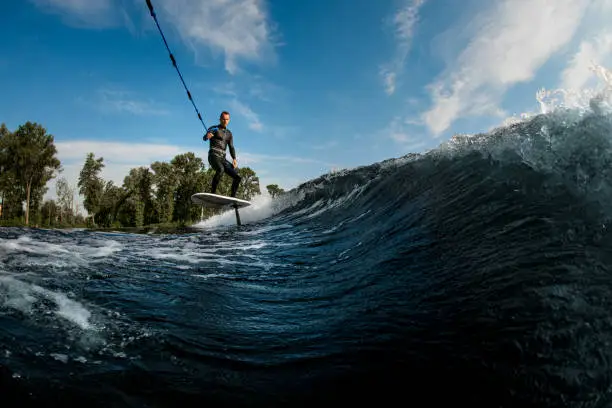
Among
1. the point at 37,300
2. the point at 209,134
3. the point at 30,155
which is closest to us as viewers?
the point at 37,300

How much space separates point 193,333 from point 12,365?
92 cm

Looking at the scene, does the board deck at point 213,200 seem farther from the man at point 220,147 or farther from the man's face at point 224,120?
the man's face at point 224,120

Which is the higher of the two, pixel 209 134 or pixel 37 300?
pixel 209 134

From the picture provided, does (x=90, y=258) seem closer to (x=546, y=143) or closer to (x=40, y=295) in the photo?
(x=40, y=295)

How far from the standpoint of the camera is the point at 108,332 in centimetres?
228

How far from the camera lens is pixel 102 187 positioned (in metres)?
56.4

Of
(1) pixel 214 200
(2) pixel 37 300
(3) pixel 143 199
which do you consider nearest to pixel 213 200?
(1) pixel 214 200

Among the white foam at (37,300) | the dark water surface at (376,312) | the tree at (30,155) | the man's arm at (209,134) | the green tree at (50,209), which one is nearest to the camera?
the dark water surface at (376,312)

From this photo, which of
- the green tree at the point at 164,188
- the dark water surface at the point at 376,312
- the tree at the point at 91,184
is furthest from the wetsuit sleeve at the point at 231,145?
the tree at the point at 91,184

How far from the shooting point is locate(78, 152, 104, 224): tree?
54.4 metres

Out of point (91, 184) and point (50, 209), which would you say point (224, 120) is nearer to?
point (91, 184)

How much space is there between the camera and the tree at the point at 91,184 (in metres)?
54.4

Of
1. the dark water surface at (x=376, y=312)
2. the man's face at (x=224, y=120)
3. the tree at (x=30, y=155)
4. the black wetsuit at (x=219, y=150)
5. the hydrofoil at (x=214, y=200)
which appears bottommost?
the dark water surface at (x=376, y=312)

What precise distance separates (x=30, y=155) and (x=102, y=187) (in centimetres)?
1679
